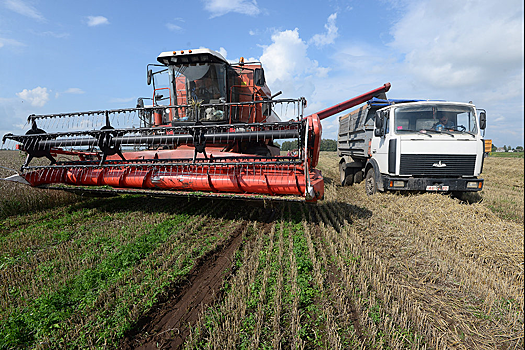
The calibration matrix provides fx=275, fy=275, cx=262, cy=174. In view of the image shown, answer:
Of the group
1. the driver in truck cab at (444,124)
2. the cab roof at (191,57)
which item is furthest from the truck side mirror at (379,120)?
the cab roof at (191,57)

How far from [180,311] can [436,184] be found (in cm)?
579

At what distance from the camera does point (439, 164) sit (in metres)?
5.93

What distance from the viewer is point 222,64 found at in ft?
21.6

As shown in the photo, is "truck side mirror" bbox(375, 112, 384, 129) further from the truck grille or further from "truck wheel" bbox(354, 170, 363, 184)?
"truck wheel" bbox(354, 170, 363, 184)

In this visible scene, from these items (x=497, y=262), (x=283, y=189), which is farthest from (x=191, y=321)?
(x=497, y=262)

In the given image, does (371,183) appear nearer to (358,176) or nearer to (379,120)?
(379,120)

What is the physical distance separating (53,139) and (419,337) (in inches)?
252

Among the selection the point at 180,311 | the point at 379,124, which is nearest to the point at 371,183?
the point at 379,124

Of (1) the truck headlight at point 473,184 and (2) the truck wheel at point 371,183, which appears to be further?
(2) the truck wheel at point 371,183

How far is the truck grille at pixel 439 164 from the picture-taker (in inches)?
232

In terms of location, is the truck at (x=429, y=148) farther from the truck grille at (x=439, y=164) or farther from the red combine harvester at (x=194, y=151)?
the red combine harvester at (x=194, y=151)

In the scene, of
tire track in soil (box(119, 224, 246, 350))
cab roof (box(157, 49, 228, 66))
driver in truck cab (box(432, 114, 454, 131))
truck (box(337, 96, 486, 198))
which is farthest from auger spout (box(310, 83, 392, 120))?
tire track in soil (box(119, 224, 246, 350))

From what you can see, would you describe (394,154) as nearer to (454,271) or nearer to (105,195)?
(454,271)

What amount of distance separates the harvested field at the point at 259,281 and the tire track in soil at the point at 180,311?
1 cm
